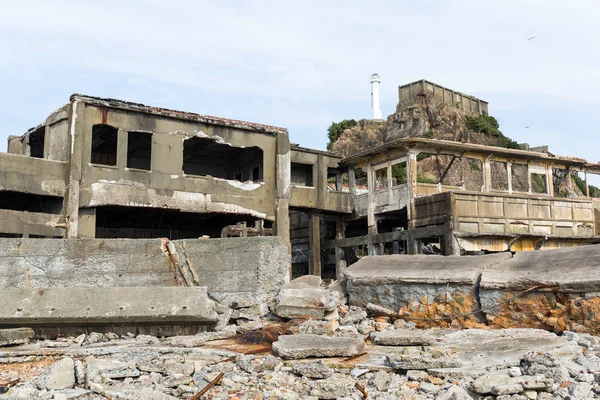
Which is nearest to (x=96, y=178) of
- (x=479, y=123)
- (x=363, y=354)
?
(x=363, y=354)

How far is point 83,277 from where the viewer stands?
9.77 meters

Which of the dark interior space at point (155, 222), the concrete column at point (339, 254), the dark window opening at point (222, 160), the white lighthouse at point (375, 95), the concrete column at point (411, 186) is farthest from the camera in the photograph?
the white lighthouse at point (375, 95)

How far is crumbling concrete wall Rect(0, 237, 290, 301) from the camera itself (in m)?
9.64

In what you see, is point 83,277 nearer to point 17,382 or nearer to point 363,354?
point 17,382

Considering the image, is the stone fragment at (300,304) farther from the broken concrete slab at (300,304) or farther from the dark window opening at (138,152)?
the dark window opening at (138,152)

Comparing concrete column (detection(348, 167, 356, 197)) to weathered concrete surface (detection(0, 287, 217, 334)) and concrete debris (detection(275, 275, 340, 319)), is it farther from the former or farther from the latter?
weathered concrete surface (detection(0, 287, 217, 334))

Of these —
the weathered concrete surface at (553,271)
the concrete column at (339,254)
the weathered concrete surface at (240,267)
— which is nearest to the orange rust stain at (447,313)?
the weathered concrete surface at (553,271)

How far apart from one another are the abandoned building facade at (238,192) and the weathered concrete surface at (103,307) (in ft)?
28.3

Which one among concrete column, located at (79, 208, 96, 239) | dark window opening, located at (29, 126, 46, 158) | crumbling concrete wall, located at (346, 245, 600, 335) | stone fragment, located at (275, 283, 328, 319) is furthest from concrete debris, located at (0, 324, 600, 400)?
dark window opening, located at (29, 126, 46, 158)

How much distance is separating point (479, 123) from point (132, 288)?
41233 mm

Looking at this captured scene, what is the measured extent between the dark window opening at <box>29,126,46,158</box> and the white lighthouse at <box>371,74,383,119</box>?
36.4 metres

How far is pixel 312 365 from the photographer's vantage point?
20.3 ft

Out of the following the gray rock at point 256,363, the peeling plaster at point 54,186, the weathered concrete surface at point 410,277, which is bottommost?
the gray rock at point 256,363

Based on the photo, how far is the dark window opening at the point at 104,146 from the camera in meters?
19.6
